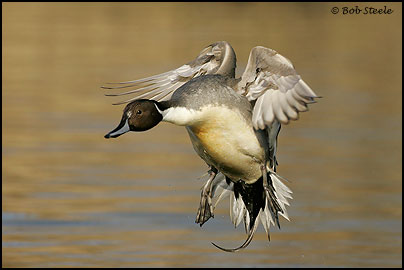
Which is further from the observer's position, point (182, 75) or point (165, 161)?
point (165, 161)

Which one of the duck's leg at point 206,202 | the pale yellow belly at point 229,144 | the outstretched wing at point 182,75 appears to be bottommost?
the duck's leg at point 206,202

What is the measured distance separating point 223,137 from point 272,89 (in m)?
0.39

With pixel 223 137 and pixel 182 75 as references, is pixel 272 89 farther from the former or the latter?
pixel 182 75

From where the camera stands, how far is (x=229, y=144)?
20.0 ft

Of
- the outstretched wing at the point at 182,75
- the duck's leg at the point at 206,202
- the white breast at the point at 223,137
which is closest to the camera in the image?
the white breast at the point at 223,137

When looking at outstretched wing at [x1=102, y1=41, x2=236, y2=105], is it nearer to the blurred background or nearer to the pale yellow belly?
the pale yellow belly

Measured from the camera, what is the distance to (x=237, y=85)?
20.5 feet

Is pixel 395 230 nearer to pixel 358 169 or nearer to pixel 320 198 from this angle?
pixel 320 198

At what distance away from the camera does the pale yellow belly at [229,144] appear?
6027 millimetres

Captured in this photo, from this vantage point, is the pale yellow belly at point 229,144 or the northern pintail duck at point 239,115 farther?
the pale yellow belly at point 229,144

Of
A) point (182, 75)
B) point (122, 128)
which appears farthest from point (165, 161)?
point (122, 128)

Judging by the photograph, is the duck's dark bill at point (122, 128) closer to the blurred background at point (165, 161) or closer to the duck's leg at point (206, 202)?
the duck's leg at point (206, 202)

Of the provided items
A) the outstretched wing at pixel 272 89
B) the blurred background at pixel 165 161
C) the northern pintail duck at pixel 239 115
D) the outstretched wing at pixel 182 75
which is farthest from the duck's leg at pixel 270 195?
the blurred background at pixel 165 161

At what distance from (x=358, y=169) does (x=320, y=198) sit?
155 centimetres
